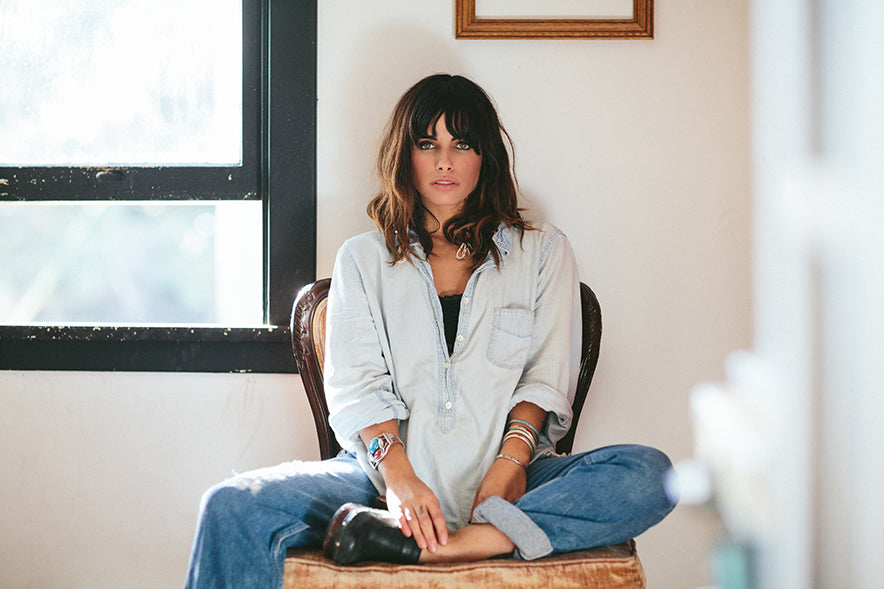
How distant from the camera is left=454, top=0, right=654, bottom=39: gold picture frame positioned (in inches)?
73.8

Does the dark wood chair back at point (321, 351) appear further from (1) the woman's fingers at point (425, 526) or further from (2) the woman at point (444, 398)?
(1) the woman's fingers at point (425, 526)

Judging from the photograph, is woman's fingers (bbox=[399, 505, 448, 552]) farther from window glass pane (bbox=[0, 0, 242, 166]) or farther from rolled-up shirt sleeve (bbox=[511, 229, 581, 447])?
window glass pane (bbox=[0, 0, 242, 166])

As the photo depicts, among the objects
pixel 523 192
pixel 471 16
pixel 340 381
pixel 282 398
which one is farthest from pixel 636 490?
pixel 471 16

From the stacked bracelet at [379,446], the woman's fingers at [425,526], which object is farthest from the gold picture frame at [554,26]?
the woman's fingers at [425,526]

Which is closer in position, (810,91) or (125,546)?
(810,91)

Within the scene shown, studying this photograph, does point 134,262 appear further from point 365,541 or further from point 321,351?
point 365,541

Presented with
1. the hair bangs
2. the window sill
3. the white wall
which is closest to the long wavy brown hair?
the hair bangs

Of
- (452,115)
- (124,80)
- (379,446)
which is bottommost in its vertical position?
(379,446)

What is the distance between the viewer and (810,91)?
175cm

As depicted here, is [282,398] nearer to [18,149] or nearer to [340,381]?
[340,381]

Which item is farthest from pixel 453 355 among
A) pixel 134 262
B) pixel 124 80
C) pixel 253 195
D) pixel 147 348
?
pixel 124 80

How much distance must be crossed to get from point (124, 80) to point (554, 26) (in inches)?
45.0

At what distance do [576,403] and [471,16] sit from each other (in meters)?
1.01

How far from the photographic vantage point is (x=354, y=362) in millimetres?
1538
